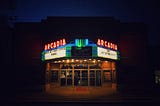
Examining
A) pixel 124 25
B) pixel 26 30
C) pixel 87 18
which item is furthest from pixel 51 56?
pixel 124 25

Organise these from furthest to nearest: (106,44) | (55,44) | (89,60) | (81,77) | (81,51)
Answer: (81,77) < (89,60) < (106,44) < (55,44) < (81,51)

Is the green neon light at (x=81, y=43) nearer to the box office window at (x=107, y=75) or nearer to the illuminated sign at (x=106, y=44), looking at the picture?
the illuminated sign at (x=106, y=44)

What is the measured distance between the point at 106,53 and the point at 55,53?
17.3 ft

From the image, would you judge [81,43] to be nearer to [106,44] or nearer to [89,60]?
[106,44]

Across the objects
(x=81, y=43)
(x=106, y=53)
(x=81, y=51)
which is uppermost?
(x=81, y=43)

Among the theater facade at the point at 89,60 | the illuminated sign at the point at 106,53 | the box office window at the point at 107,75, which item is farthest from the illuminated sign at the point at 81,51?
the box office window at the point at 107,75

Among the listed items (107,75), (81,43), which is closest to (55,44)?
(81,43)

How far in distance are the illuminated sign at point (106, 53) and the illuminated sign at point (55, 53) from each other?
3.49 meters

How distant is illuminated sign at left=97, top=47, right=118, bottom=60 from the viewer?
2021 cm

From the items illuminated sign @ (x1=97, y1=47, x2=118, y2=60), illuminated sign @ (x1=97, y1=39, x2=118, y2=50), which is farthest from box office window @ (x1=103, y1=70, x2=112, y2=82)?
illuminated sign @ (x1=97, y1=39, x2=118, y2=50)

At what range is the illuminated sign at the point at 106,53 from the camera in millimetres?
20208

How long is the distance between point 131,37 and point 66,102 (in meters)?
12.4

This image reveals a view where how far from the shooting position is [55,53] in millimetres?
20906

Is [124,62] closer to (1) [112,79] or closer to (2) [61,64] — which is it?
(1) [112,79]
